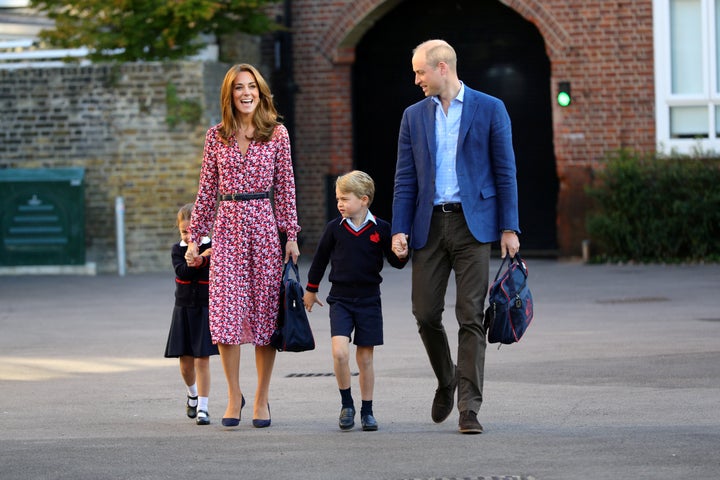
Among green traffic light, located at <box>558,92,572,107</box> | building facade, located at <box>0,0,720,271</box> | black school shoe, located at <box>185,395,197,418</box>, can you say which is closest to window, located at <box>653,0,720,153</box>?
building facade, located at <box>0,0,720,271</box>

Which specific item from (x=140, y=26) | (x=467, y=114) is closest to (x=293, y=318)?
(x=467, y=114)

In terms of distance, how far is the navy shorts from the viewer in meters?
7.83

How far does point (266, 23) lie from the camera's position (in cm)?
2089

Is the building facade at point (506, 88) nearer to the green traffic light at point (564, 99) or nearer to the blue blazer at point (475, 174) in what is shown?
the green traffic light at point (564, 99)

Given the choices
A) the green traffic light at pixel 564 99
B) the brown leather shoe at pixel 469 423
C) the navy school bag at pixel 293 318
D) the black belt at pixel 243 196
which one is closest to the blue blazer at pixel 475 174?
the navy school bag at pixel 293 318

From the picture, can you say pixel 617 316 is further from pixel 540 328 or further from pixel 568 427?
pixel 568 427

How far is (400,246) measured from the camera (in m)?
7.64

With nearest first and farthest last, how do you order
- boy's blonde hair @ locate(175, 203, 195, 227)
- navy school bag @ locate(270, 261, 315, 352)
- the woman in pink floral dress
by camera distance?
navy school bag @ locate(270, 261, 315, 352), the woman in pink floral dress, boy's blonde hair @ locate(175, 203, 195, 227)

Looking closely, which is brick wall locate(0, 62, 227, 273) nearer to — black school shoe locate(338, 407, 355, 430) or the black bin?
the black bin

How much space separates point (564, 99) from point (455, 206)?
1344 centimetres

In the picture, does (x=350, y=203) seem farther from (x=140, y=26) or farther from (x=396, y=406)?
(x=140, y=26)

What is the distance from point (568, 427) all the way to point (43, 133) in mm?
14410

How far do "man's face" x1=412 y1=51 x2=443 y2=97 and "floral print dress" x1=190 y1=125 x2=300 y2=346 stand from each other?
881 millimetres

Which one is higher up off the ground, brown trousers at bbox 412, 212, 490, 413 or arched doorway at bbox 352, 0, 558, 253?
arched doorway at bbox 352, 0, 558, 253
